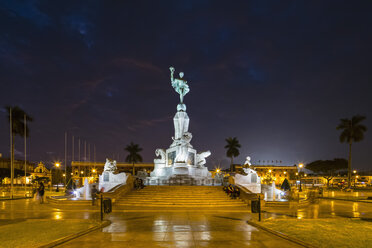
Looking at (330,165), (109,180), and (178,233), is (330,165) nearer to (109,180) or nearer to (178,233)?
(109,180)

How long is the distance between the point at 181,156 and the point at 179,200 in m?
11.4

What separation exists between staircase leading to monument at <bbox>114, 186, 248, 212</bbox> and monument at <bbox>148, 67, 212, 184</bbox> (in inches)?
235

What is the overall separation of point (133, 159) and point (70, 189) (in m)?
49.2

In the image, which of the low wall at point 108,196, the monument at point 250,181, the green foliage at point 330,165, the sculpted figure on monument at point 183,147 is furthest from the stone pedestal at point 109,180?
the green foliage at point 330,165

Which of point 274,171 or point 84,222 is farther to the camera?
point 274,171

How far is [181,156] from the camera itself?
108 feet

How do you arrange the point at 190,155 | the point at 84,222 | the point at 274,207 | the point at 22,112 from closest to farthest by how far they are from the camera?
1. the point at 84,222
2. the point at 274,207
3. the point at 190,155
4. the point at 22,112

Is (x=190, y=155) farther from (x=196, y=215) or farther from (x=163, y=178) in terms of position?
(x=196, y=215)

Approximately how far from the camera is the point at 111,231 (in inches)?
492

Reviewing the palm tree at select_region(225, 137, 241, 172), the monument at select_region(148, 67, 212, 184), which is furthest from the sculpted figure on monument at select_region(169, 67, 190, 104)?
the palm tree at select_region(225, 137, 241, 172)

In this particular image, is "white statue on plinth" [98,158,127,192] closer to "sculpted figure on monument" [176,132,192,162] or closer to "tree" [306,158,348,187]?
"sculpted figure on monument" [176,132,192,162]

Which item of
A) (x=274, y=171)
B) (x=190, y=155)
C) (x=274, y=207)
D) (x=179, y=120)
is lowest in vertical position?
(x=274, y=171)

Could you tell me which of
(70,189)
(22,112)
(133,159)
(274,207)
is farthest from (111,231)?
(133,159)

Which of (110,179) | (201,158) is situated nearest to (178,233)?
(110,179)
